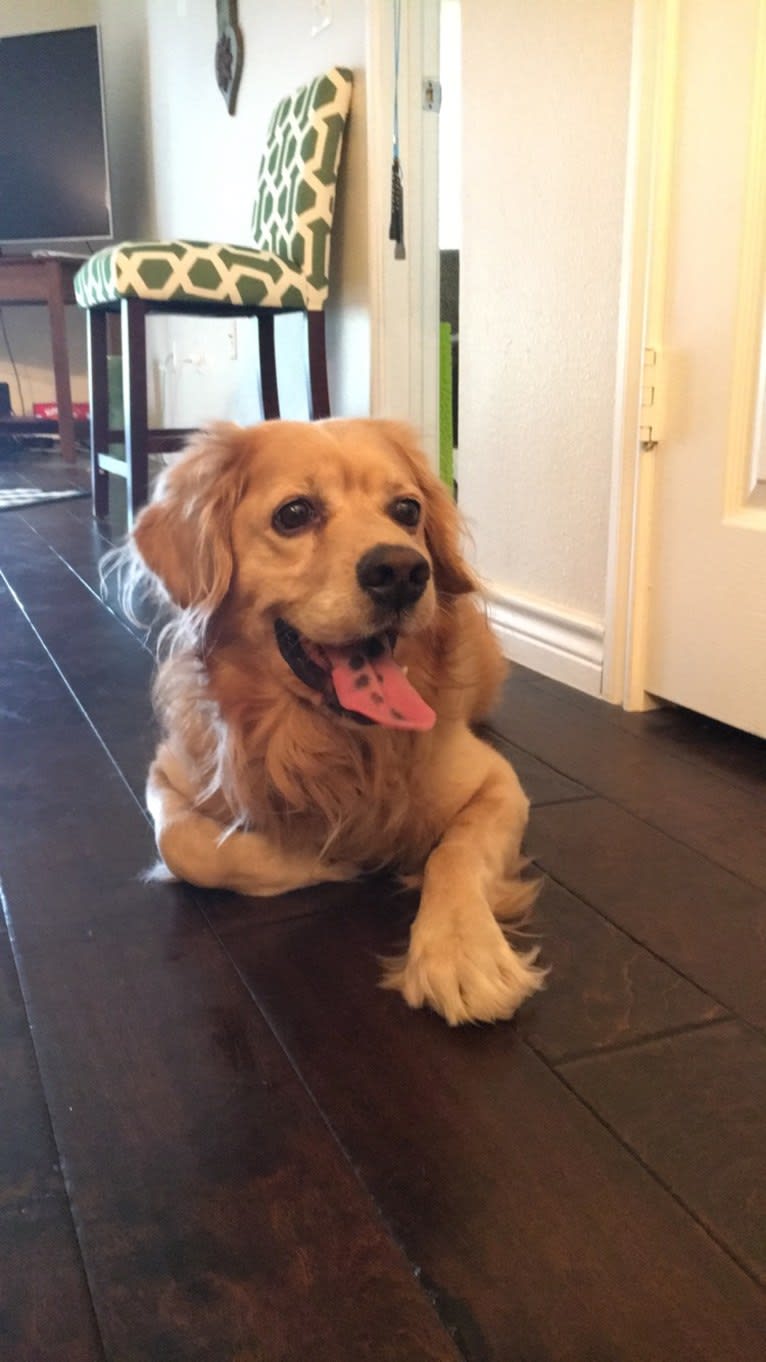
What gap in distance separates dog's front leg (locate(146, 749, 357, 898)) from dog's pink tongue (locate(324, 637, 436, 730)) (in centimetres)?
20

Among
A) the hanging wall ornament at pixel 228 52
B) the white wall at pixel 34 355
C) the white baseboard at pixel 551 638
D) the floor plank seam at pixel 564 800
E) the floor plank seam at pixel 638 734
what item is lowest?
the floor plank seam at pixel 564 800

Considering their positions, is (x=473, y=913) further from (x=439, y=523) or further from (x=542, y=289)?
(x=542, y=289)

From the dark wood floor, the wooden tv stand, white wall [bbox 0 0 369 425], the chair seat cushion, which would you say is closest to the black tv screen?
white wall [bbox 0 0 369 425]

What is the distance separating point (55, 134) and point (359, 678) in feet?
18.2

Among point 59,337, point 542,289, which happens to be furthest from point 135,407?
point 59,337

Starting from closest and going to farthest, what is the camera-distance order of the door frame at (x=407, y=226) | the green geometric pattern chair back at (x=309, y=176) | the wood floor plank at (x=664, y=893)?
the wood floor plank at (x=664, y=893), the door frame at (x=407, y=226), the green geometric pattern chair back at (x=309, y=176)

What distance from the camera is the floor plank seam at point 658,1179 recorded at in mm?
719

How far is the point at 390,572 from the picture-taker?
1.14 meters

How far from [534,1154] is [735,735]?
110 cm

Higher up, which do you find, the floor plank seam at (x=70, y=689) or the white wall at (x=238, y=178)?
the white wall at (x=238, y=178)

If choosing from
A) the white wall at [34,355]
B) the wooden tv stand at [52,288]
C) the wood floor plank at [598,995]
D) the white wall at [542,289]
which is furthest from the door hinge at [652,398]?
the white wall at [34,355]

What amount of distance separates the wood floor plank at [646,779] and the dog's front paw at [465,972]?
386 millimetres

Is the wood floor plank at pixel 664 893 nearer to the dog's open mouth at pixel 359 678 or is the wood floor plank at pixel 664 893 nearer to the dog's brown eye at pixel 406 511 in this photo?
the dog's open mouth at pixel 359 678

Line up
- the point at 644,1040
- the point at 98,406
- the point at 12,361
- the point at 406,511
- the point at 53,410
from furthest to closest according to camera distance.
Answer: the point at 12,361 < the point at 53,410 < the point at 98,406 < the point at 406,511 < the point at 644,1040
